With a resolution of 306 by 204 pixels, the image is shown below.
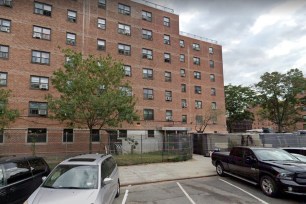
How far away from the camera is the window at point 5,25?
2458 cm

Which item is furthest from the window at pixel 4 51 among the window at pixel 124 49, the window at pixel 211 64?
the window at pixel 211 64

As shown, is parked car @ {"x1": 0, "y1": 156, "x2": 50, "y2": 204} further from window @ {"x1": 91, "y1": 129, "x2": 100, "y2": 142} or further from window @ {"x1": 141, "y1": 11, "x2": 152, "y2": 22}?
window @ {"x1": 141, "y1": 11, "x2": 152, "y2": 22}

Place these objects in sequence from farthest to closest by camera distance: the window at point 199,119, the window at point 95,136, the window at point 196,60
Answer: the window at point 196,60, the window at point 199,119, the window at point 95,136

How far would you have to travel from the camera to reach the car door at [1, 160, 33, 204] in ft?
22.4

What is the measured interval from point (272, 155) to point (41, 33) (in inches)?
963

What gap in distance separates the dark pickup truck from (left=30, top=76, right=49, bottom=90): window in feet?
64.3

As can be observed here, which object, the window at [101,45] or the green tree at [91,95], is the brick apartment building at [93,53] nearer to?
the window at [101,45]

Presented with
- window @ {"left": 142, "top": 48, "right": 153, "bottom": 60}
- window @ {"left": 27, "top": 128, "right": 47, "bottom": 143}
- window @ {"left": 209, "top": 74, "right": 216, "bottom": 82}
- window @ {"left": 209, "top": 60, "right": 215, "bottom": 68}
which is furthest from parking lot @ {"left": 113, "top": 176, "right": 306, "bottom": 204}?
window @ {"left": 209, "top": 60, "right": 215, "bottom": 68}

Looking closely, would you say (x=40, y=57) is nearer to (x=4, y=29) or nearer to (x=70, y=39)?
(x=70, y=39)

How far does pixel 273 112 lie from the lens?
46.2 meters

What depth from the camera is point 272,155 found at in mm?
10836

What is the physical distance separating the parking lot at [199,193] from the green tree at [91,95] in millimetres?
7409

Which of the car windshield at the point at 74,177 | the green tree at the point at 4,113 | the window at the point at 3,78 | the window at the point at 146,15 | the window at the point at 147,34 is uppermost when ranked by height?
the window at the point at 146,15

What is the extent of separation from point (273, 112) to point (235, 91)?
8032 millimetres
